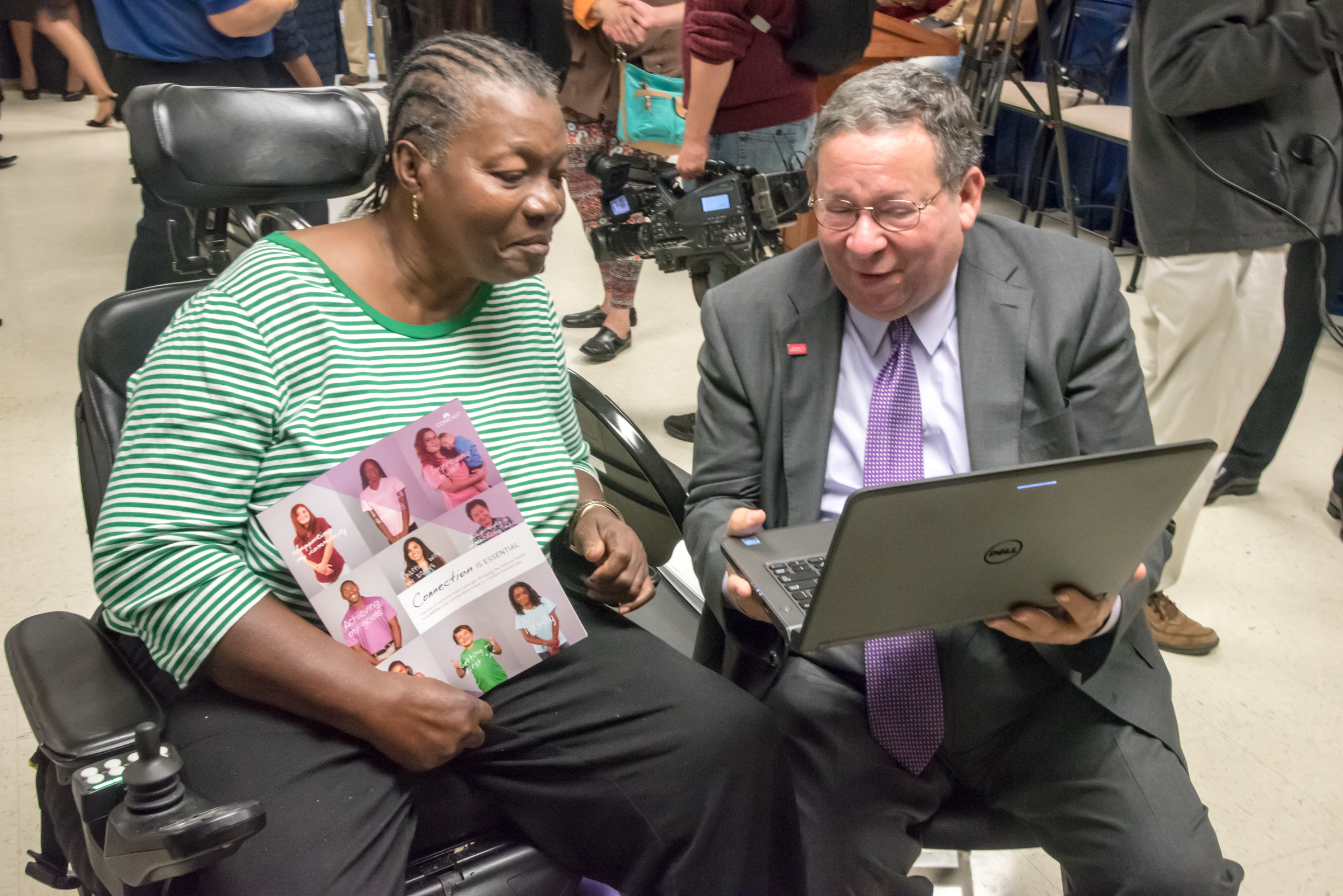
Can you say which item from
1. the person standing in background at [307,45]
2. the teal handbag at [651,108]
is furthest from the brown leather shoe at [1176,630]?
the person standing in background at [307,45]

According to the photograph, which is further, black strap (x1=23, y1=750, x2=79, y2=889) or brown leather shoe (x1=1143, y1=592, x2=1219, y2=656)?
brown leather shoe (x1=1143, y1=592, x2=1219, y2=656)

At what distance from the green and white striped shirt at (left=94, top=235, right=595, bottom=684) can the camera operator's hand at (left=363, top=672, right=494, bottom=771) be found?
165 millimetres

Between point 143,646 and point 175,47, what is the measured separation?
1.90 meters

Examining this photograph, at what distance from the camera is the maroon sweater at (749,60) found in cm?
245

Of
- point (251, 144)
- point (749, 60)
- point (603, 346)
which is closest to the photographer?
point (251, 144)

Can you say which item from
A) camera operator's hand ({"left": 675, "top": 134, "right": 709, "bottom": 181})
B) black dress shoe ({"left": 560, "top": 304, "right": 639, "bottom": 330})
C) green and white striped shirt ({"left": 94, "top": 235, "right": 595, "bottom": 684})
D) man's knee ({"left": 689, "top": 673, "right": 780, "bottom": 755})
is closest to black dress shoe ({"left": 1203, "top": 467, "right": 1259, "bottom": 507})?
camera operator's hand ({"left": 675, "top": 134, "right": 709, "bottom": 181})

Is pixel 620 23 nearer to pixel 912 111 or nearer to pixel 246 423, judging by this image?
pixel 912 111

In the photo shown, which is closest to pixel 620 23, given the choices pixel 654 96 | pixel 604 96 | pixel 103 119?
pixel 654 96

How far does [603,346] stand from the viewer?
144 inches

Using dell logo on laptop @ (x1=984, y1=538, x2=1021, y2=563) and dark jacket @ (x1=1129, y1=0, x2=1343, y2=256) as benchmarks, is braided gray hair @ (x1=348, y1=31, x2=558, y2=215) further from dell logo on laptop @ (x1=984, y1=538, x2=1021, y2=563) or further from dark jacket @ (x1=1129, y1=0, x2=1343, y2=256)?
dark jacket @ (x1=1129, y1=0, x2=1343, y2=256)

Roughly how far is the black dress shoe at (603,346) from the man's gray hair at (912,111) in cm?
237

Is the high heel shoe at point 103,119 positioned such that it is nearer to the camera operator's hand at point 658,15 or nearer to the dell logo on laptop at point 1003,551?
the camera operator's hand at point 658,15

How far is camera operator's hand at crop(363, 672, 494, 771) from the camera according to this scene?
1.11m

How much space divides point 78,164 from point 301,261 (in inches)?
230
